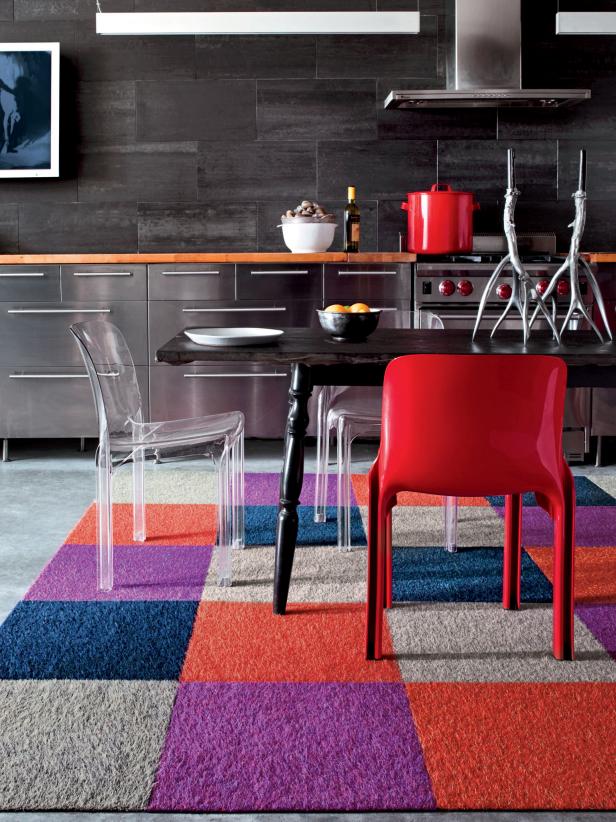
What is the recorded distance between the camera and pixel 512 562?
256 centimetres

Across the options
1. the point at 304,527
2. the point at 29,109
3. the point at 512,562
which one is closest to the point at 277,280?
the point at 304,527

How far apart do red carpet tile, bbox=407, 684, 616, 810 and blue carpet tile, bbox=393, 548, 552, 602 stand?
1.88 feet

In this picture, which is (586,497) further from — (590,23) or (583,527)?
(590,23)

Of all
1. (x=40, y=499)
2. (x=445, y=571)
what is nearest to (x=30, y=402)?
(x=40, y=499)

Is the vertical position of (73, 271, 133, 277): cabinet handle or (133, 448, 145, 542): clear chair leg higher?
(73, 271, 133, 277): cabinet handle

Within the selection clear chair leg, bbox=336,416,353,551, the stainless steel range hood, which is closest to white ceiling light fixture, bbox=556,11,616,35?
the stainless steel range hood

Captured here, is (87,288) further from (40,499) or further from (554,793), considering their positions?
(554,793)

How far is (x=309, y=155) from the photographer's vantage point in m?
5.15

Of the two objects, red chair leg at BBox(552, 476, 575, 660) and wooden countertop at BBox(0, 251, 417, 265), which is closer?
red chair leg at BBox(552, 476, 575, 660)

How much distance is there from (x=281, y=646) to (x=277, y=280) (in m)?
2.49

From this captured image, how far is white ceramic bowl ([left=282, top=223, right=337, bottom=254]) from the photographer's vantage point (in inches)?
186

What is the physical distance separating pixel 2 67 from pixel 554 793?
14.8 feet

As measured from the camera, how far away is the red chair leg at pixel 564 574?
2186 mm

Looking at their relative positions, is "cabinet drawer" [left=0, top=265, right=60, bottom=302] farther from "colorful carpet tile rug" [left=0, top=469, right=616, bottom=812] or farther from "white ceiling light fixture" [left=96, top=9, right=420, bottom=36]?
"colorful carpet tile rug" [left=0, top=469, right=616, bottom=812]
